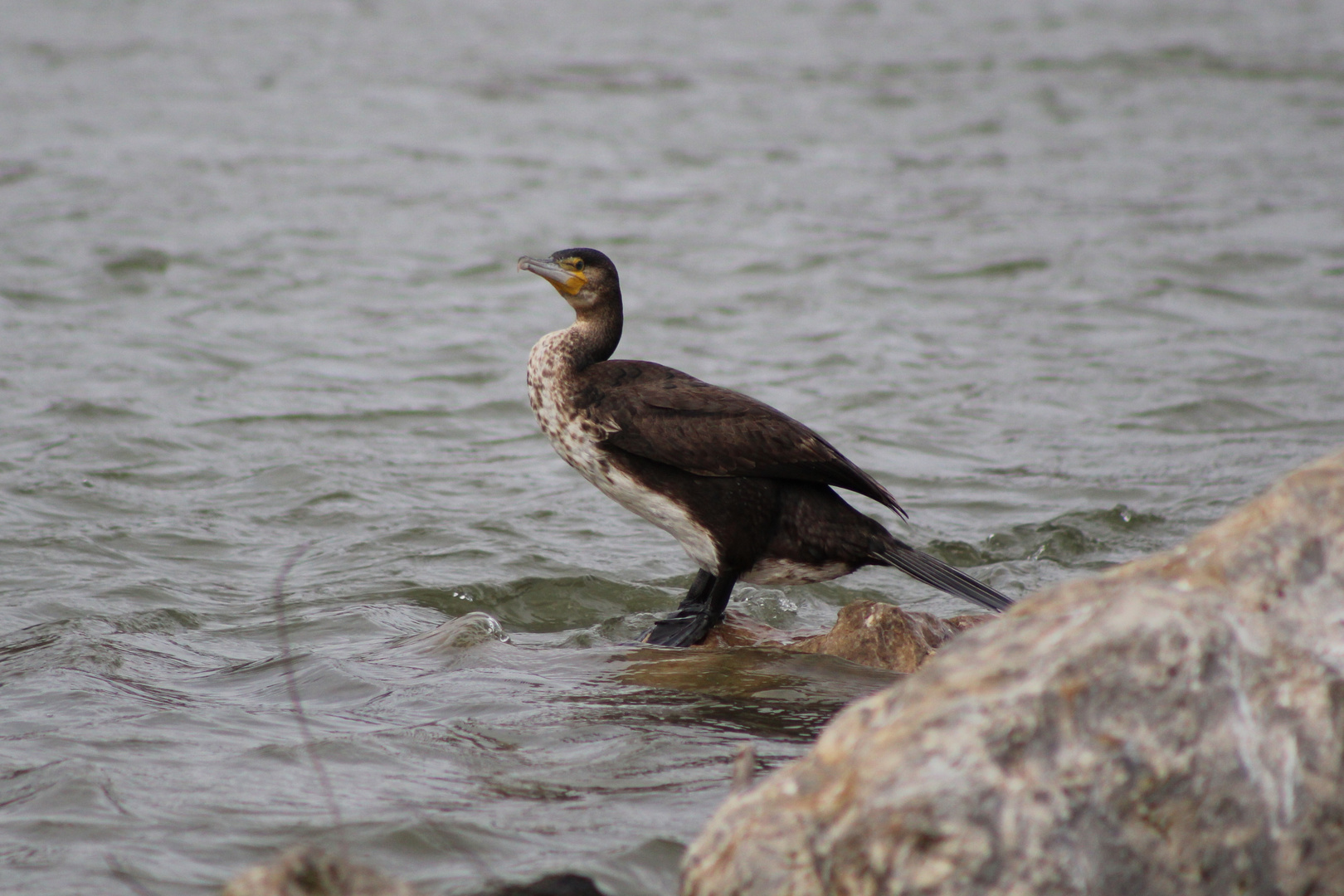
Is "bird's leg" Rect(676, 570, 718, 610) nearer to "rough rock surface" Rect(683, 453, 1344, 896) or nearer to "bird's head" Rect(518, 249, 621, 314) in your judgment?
"bird's head" Rect(518, 249, 621, 314)

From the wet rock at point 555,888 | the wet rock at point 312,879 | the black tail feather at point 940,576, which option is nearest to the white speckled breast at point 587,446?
the black tail feather at point 940,576

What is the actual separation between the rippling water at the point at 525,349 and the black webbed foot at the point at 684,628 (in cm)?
15

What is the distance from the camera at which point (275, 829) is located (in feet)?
10.5

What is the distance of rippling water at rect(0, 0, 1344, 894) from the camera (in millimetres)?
3789

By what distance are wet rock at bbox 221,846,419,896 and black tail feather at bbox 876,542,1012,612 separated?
2692mm

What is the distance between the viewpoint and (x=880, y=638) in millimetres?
4566

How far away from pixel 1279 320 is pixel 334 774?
8.39 m

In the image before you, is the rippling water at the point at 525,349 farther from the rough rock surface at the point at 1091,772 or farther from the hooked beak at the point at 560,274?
the hooked beak at the point at 560,274

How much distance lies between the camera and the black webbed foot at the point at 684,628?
4.81m

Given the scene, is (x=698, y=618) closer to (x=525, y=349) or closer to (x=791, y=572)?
(x=791, y=572)

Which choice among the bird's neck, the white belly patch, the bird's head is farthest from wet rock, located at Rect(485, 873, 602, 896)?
the bird's head

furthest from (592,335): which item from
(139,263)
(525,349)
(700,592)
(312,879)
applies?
(139,263)

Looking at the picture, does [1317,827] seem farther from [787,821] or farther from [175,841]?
[175,841]

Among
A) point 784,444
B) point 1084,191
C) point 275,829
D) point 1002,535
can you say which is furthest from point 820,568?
point 1084,191
